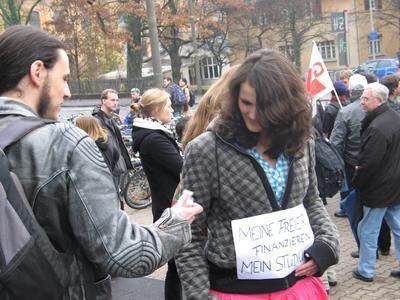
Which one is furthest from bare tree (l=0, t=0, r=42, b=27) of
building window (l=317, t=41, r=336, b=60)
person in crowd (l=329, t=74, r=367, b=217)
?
person in crowd (l=329, t=74, r=367, b=217)

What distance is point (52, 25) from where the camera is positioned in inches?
1372

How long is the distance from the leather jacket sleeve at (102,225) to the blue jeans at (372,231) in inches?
142

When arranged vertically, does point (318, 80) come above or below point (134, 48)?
below

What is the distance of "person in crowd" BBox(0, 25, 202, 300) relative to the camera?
152cm

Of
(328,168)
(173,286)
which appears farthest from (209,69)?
(173,286)

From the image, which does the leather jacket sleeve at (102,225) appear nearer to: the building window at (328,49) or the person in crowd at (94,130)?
the person in crowd at (94,130)

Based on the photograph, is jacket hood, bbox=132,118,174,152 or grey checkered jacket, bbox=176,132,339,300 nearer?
grey checkered jacket, bbox=176,132,339,300

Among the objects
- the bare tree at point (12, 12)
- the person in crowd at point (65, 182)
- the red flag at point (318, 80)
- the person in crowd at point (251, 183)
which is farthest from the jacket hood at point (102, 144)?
the bare tree at point (12, 12)

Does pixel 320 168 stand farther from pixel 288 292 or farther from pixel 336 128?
pixel 288 292

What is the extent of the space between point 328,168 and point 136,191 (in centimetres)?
436

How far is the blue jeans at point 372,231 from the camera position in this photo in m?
4.83

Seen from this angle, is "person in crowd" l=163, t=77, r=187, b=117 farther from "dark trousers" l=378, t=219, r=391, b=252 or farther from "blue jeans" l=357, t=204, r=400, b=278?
"blue jeans" l=357, t=204, r=400, b=278

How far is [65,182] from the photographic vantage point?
1.53m

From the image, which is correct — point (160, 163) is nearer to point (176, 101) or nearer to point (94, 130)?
point (94, 130)
